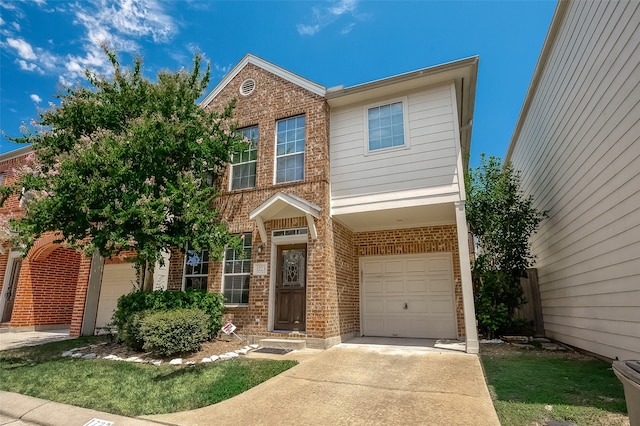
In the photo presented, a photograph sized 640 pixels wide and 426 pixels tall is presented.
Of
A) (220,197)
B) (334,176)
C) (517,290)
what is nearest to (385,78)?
(334,176)

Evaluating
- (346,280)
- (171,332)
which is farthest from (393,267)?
(171,332)

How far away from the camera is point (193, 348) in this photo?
21.6ft

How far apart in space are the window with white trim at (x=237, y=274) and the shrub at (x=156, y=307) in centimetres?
33

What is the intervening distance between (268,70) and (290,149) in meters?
2.56

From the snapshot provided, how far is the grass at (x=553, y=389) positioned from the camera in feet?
10.6

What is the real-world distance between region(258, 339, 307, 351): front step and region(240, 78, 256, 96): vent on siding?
671cm

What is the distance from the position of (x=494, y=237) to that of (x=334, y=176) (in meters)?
4.44

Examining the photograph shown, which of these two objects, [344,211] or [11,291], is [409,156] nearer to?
[344,211]

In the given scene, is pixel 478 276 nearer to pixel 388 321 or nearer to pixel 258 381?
pixel 388 321

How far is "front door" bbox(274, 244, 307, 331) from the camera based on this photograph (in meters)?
7.70

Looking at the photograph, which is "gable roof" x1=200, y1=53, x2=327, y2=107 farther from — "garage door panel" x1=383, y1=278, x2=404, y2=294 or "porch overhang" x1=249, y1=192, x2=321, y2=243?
"garage door panel" x1=383, y1=278, x2=404, y2=294

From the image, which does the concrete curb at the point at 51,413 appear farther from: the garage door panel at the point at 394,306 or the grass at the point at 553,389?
the garage door panel at the point at 394,306

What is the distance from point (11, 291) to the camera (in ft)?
39.8

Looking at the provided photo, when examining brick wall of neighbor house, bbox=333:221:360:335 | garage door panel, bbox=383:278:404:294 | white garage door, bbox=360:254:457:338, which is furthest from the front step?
garage door panel, bbox=383:278:404:294
